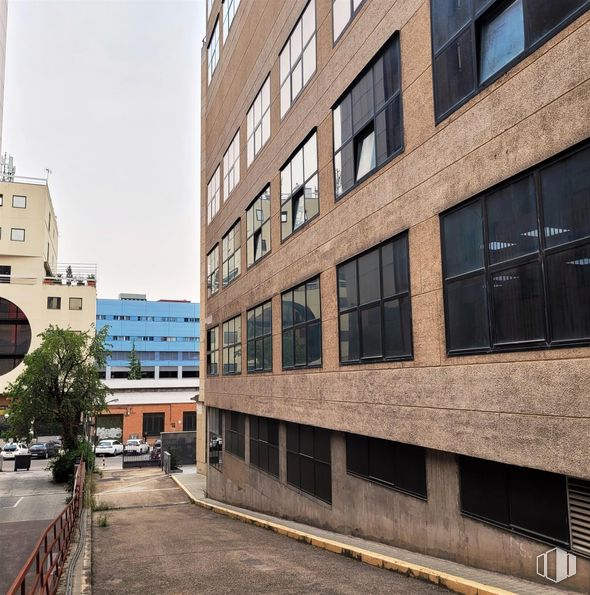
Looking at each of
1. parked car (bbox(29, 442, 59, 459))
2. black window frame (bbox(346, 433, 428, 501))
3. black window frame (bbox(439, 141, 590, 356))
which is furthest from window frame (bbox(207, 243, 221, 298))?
parked car (bbox(29, 442, 59, 459))

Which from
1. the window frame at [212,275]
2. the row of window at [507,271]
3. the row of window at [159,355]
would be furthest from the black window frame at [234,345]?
the row of window at [159,355]

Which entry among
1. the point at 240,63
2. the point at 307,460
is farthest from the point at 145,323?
the point at 307,460

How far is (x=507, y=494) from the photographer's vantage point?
837cm

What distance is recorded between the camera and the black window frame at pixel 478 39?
291 inches

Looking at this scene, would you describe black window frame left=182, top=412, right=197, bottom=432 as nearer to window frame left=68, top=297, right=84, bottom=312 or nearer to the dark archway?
window frame left=68, top=297, right=84, bottom=312

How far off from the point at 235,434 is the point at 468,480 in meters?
17.0

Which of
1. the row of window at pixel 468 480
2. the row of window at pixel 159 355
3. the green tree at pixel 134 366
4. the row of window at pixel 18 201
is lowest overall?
the row of window at pixel 468 480

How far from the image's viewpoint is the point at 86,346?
41.4 m

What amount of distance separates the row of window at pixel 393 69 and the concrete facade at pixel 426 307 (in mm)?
232

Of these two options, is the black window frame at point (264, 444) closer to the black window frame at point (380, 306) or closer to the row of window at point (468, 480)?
the row of window at point (468, 480)

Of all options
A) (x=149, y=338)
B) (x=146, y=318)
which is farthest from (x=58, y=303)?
(x=146, y=318)

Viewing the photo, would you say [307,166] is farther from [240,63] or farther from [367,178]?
[240,63]

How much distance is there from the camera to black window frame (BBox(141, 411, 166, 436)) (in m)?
65.6

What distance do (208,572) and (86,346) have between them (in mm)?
33297
